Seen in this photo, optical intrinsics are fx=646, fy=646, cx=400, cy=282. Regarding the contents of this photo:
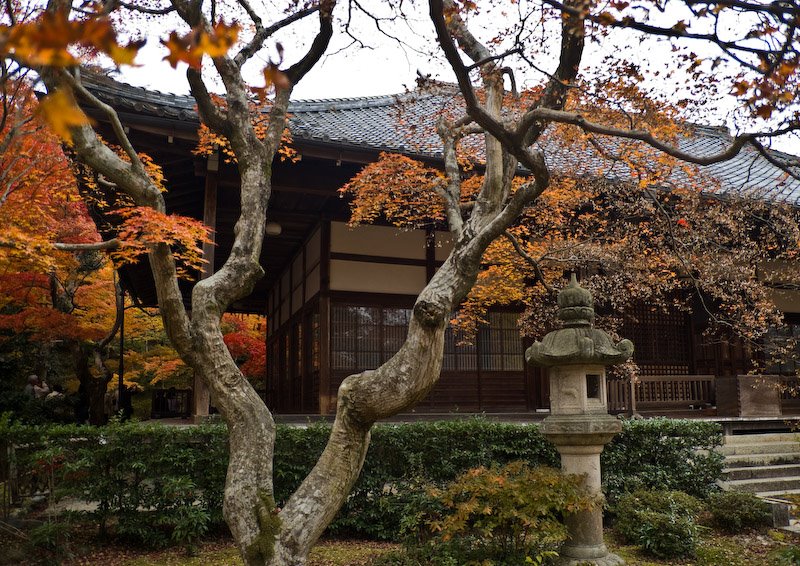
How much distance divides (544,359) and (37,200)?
7.23m

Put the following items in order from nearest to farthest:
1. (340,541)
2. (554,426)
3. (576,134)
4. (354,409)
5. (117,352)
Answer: (354,409) < (554,426) < (340,541) < (576,134) < (117,352)

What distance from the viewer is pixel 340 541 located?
727 cm

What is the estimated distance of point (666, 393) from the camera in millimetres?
12195

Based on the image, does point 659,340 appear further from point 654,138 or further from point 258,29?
point 258,29

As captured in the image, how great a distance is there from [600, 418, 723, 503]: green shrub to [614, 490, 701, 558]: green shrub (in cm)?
62

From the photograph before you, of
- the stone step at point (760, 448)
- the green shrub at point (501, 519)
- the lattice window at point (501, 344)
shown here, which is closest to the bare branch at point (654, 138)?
the green shrub at point (501, 519)

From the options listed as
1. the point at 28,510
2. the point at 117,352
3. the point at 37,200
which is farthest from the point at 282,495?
the point at 117,352

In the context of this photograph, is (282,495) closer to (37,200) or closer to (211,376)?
(211,376)

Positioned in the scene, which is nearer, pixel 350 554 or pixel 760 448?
pixel 350 554

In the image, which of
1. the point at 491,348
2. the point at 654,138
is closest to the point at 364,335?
the point at 491,348

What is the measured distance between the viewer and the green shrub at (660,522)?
6.68 metres

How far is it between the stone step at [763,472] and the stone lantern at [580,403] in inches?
161

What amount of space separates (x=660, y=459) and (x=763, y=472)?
7.11 ft

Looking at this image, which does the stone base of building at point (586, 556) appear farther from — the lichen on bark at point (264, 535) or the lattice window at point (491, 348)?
the lattice window at point (491, 348)
